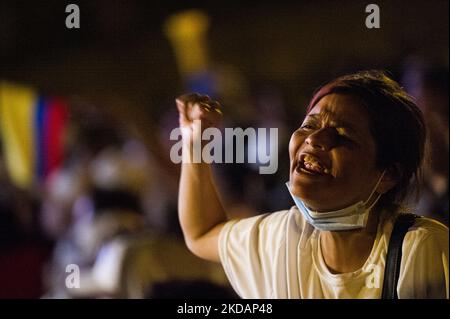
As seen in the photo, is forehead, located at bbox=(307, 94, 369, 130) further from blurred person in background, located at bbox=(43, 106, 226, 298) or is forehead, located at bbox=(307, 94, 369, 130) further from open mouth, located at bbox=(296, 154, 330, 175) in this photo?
blurred person in background, located at bbox=(43, 106, 226, 298)

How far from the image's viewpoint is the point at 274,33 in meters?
2.35

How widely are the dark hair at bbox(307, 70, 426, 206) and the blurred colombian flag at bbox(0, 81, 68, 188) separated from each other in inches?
29.8

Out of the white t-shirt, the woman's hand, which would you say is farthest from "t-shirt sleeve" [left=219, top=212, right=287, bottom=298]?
the woman's hand

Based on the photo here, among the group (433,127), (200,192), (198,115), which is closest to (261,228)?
(200,192)

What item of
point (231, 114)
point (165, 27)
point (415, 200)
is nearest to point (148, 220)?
point (231, 114)

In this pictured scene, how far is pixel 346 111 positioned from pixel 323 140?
0.29 ft

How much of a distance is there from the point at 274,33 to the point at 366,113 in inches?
13.4

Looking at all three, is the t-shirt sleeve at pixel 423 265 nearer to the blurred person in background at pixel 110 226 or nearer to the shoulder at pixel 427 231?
the shoulder at pixel 427 231

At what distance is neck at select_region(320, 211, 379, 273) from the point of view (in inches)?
86.3

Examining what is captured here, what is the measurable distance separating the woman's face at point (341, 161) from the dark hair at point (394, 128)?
0.02 meters

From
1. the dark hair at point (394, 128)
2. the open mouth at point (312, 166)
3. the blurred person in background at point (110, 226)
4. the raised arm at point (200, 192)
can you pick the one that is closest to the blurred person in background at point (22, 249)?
the blurred person in background at point (110, 226)

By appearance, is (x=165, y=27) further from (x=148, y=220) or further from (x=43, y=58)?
(x=148, y=220)

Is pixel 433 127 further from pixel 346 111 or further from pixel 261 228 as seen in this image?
pixel 261 228
